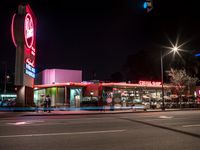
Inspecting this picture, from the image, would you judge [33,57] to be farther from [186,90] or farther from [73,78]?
[186,90]

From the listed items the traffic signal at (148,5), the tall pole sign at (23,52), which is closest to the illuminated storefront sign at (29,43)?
the tall pole sign at (23,52)

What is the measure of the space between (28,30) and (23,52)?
3.81 m

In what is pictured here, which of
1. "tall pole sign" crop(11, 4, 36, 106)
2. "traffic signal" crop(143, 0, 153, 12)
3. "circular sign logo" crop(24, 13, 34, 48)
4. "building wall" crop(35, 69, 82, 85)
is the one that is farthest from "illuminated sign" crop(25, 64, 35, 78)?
"traffic signal" crop(143, 0, 153, 12)

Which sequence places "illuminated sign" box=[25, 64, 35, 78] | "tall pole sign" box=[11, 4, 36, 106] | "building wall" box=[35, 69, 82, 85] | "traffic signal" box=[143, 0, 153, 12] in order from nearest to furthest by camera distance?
"traffic signal" box=[143, 0, 153, 12], "tall pole sign" box=[11, 4, 36, 106], "illuminated sign" box=[25, 64, 35, 78], "building wall" box=[35, 69, 82, 85]

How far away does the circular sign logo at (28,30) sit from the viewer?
30.1 m

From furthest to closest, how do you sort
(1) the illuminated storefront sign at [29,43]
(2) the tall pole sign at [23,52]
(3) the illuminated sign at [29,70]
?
(1) the illuminated storefront sign at [29,43], (3) the illuminated sign at [29,70], (2) the tall pole sign at [23,52]

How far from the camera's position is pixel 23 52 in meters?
29.2

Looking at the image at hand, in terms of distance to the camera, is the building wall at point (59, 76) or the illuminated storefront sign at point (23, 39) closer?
the illuminated storefront sign at point (23, 39)

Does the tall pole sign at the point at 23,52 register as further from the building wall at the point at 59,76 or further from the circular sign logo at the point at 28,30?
the building wall at the point at 59,76

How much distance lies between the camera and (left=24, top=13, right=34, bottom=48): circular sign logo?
98.8 ft

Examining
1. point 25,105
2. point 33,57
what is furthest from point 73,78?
point 25,105

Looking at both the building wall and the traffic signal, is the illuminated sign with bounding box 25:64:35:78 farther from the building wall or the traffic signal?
the traffic signal

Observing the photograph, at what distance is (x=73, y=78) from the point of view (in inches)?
1629

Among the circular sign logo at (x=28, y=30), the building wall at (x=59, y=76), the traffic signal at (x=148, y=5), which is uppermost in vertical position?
the circular sign logo at (x=28, y=30)
